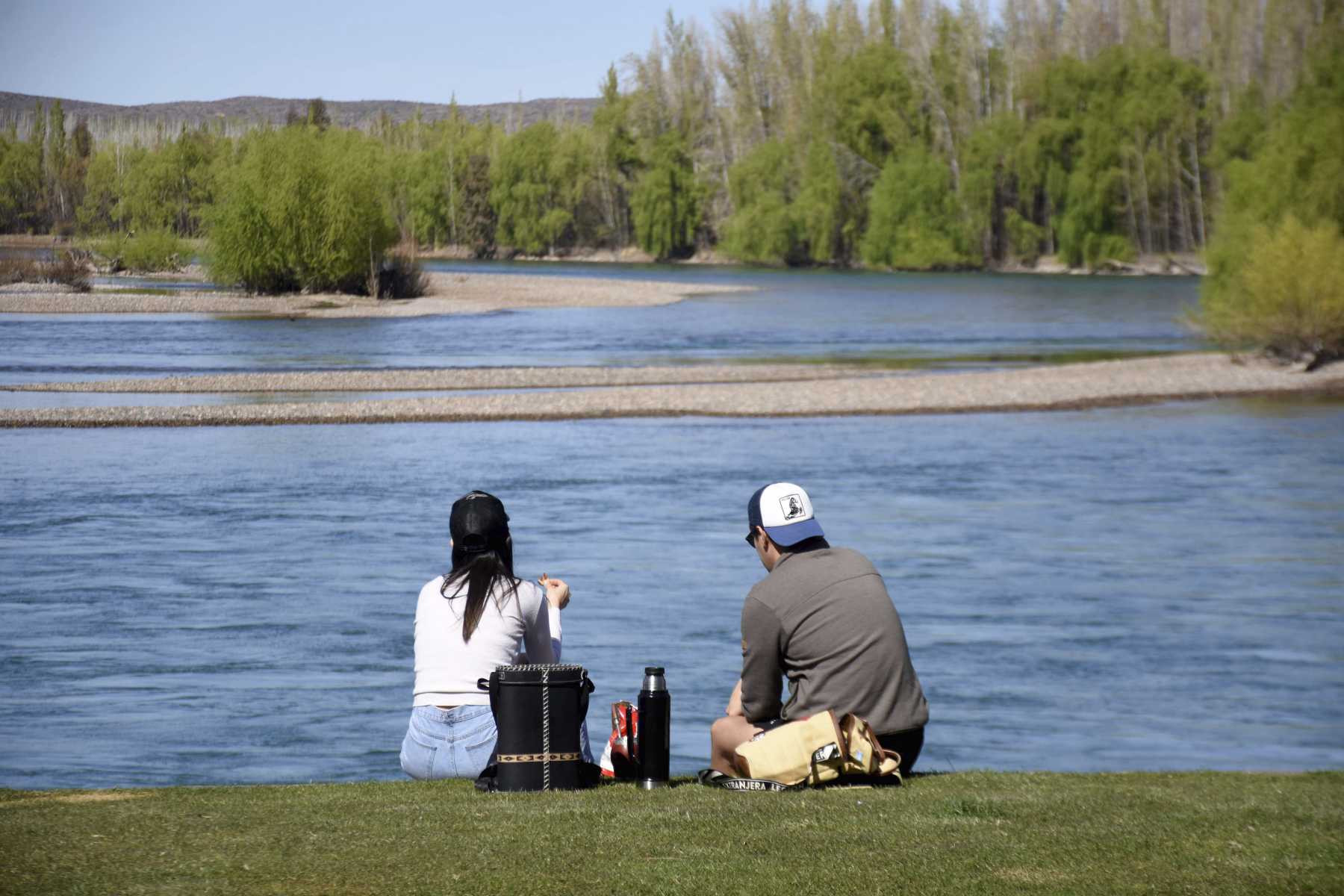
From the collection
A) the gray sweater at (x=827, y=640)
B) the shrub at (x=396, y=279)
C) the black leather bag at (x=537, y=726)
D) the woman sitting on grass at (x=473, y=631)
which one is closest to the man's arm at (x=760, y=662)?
the gray sweater at (x=827, y=640)

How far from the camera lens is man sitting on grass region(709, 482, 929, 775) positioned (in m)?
6.05

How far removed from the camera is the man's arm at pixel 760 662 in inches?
240

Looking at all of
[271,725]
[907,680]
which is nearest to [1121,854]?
[907,680]

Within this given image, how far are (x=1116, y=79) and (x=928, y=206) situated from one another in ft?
41.3

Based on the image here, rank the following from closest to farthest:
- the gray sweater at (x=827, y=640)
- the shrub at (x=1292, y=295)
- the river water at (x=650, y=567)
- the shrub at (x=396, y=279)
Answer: the gray sweater at (x=827, y=640), the river water at (x=650, y=567), the shrub at (x=1292, y=295), the shrub at (x=396, y=279)

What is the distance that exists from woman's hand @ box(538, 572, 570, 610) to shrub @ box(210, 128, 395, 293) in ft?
57.8

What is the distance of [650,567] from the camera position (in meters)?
16.0

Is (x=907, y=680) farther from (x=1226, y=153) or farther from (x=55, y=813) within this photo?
(x=1226, y=153)

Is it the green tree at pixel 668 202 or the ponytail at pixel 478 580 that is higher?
the green tree at pixel 668 202

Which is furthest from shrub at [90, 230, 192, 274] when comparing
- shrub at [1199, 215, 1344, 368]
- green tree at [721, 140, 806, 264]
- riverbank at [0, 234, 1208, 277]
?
green tree at [721, 140, 806, 264]

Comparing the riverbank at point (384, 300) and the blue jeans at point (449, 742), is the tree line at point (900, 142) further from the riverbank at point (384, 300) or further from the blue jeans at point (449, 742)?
the blue jeans at point (449, 742)

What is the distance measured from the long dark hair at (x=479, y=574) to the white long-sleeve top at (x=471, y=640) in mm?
25

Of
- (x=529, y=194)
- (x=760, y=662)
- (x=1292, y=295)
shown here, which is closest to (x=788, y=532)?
(x=760, y=662)

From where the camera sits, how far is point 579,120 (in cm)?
12619
